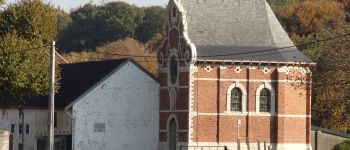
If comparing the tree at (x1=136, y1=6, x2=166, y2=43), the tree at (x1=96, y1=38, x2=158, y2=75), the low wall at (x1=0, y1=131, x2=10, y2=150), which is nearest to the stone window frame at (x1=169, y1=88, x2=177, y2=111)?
the low wall at (x1=0, y1=131, x2=10, y2=150)

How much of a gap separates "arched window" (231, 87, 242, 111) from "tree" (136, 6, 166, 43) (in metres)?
84.3

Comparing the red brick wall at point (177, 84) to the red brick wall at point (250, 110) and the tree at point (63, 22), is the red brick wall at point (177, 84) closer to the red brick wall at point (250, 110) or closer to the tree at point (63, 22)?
the red brick wall at point (250, 110)

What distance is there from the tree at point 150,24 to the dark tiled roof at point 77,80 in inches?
3016

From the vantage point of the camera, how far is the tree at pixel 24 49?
227 feet

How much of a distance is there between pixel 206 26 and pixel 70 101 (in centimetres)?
1051

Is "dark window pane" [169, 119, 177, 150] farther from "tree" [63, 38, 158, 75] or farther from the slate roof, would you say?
"tree" [63, 38, 158, 75]

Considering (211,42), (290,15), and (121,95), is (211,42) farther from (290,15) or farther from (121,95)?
(290,15)

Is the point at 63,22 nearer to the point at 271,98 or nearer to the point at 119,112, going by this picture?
the point at 119,112

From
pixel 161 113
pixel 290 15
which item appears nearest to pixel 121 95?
pixel 161 113

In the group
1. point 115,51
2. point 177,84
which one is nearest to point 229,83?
point 177,84

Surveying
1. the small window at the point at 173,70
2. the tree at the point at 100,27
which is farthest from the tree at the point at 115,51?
the small window at the point at 173,70

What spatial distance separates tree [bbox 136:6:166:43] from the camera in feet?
522

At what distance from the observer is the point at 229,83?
71938 mm

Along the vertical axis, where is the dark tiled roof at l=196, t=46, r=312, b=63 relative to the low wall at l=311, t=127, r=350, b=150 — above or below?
above
